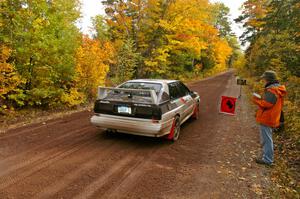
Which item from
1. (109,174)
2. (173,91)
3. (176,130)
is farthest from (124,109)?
(109,174)

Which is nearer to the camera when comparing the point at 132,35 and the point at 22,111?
the point at 22,111

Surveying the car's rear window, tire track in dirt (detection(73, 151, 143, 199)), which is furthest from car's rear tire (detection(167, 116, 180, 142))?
tire track in dirt (detection(73, 151, 143, 199))

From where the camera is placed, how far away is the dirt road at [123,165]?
3.61 metres

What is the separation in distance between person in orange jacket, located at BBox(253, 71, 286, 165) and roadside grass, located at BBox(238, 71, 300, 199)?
0.40 meters

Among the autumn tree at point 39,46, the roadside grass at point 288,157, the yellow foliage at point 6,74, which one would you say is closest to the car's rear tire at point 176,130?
the roadside grass at point 288,157

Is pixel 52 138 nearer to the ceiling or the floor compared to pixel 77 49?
nearer to the floor

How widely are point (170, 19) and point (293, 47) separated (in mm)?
10819

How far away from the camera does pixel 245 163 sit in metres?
4.89

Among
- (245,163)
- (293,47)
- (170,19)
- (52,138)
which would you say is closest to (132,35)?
(170,19)

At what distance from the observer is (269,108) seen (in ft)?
15.2

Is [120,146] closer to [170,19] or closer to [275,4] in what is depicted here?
[275,4]

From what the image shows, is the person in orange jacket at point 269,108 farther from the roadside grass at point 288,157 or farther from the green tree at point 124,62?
the green tree at point 124,62

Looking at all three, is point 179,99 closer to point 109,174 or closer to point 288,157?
point 288,157

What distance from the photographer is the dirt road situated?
3.61m
